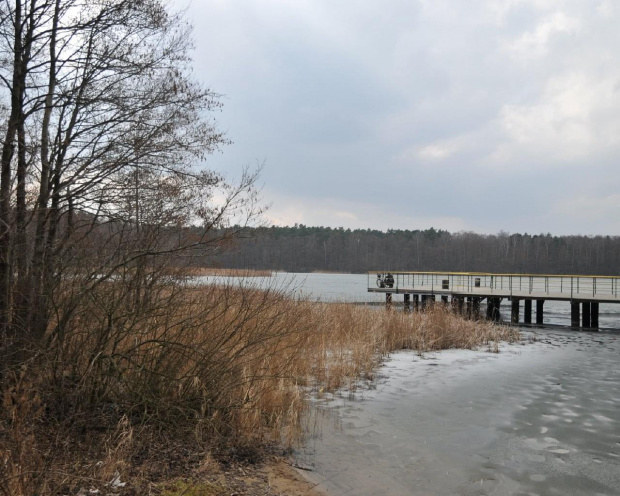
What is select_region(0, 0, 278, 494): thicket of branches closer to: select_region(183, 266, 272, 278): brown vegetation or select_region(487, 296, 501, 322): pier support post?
select_region(183, 266, 272, 278): brown vegetation

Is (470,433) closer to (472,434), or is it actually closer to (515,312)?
(472,434)

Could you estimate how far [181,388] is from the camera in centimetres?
615

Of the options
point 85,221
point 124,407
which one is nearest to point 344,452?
point 124,407

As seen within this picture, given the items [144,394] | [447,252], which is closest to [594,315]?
[144,394]

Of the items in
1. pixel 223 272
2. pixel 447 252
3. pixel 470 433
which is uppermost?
pixel 447 252

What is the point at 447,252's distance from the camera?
4232 inches

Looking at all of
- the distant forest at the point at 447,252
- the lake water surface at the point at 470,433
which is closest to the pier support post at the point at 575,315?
the lake water surface at the point at 470,433

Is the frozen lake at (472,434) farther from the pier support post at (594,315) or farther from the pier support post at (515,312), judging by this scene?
the pier support post at (515,312)

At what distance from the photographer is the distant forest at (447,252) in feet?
316

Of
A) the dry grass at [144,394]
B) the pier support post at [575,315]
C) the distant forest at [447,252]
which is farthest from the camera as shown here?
the distant forest at [447,252]

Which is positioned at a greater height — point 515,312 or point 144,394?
point 144,394

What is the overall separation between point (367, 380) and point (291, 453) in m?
4.71

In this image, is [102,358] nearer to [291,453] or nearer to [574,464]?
[291,453]

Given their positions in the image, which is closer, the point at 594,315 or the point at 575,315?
the point at 594,315
